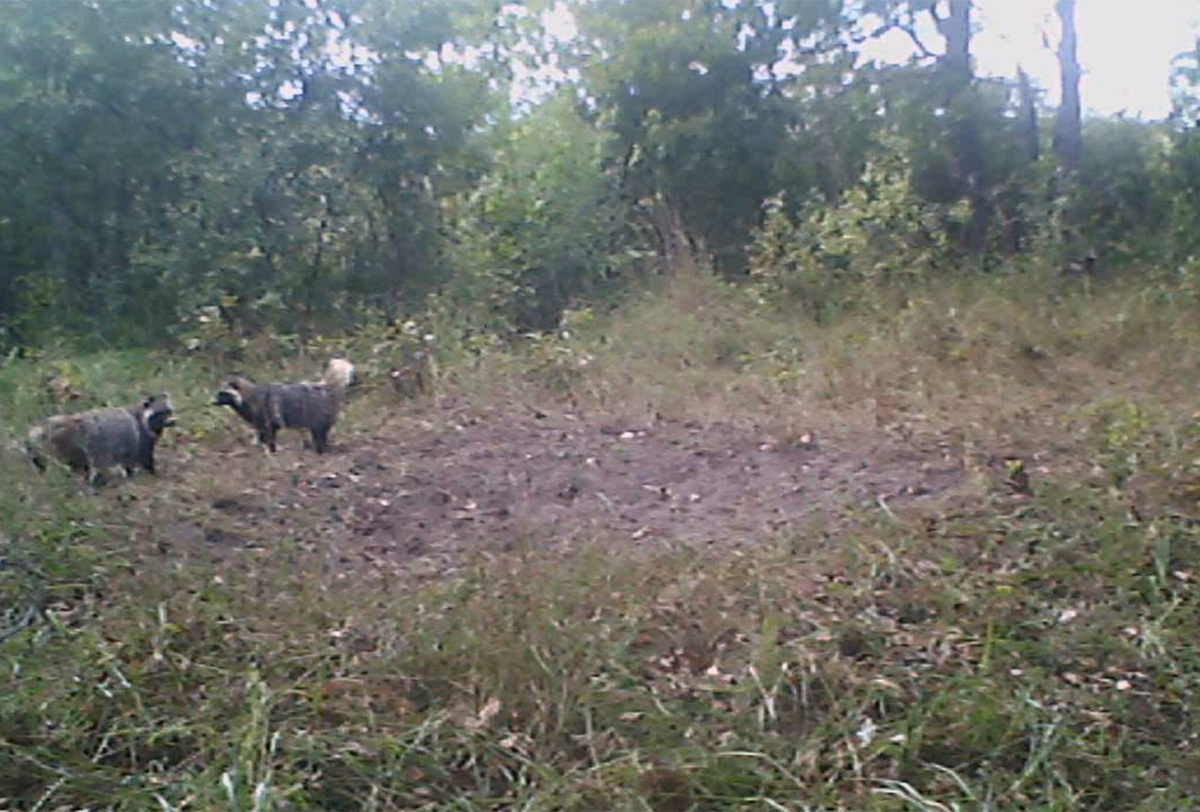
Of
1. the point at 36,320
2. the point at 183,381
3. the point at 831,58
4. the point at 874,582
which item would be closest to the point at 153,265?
the point at 36,320

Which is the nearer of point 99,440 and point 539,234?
point 99,440

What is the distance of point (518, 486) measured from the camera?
6.14 metres

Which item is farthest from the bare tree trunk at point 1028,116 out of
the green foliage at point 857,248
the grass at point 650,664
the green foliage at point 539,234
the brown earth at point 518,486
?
the grass at point 650,664

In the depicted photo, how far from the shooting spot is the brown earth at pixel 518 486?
5246 mm

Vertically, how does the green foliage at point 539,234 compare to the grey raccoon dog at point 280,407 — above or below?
above

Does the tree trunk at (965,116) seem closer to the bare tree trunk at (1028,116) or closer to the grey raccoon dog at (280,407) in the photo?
the bare tree trunk at (1028,116)

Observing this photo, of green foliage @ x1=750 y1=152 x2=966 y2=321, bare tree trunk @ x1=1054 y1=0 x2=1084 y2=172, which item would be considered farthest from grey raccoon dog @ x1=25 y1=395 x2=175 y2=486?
bare tree trunk @ x1=1054 y1=0 x2=1084 y2=172

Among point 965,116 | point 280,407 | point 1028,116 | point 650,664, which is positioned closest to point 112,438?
point 280,407

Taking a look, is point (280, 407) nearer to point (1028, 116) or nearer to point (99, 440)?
point (99, 440)

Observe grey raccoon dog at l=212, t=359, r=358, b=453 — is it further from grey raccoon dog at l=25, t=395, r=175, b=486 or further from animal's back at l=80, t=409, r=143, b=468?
animal's back at l=80, t=409, r=143, b=468

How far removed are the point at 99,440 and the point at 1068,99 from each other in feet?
28.5

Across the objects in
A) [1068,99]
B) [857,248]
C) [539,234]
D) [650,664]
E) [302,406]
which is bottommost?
[650,664]

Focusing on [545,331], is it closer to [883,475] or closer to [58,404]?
[58,404]

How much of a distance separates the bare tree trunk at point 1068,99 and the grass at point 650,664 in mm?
5734
